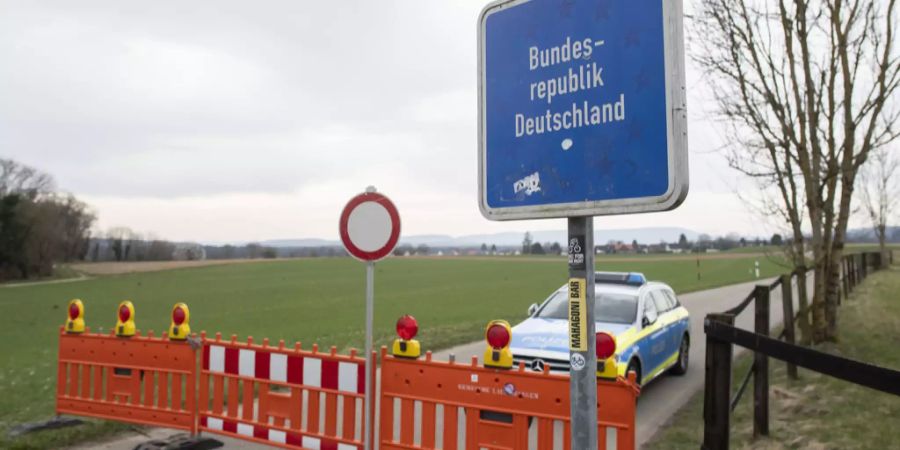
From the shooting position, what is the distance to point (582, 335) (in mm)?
2332

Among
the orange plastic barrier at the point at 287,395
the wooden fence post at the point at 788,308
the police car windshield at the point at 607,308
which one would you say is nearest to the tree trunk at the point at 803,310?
the wooden fence post at the point at 788,308

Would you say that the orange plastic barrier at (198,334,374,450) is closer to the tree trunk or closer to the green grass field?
the green grass field

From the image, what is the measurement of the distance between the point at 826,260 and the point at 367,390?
29.8 ft

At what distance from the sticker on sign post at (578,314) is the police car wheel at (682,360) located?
8.59m

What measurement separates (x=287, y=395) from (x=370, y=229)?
77.5 inches

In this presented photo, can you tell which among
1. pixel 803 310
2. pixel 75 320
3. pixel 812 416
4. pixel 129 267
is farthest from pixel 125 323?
pixel 129 267

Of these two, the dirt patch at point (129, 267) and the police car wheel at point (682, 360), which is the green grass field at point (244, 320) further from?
the dirt patch at point (129, 267)

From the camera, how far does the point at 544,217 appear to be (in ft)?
7.59

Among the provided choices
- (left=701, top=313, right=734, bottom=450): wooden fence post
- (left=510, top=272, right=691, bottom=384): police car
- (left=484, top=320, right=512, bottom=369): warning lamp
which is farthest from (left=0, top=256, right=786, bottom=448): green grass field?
(left=701, top=313, right=734, bottom=450): wooden fence post

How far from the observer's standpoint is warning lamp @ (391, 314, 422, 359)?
491 centimetres

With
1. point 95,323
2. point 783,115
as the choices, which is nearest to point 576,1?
point 783,115

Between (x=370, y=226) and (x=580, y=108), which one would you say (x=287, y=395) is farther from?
(x=580, y=108)

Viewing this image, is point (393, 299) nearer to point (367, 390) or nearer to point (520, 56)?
point (367, 390)

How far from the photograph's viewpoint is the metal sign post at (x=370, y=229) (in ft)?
15.9
